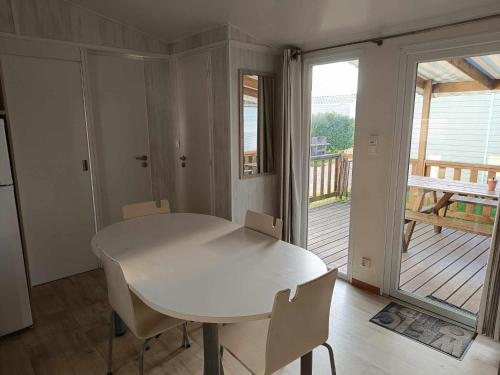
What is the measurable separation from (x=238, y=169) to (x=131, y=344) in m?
1.73

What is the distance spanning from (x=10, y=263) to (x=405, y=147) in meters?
3.02

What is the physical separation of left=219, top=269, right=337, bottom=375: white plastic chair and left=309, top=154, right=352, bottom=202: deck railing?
215 cm

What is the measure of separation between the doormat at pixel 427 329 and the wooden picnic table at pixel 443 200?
536mm

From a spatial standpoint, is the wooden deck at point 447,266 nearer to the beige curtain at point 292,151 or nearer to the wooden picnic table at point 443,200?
the wooden picnic table at point 443,200

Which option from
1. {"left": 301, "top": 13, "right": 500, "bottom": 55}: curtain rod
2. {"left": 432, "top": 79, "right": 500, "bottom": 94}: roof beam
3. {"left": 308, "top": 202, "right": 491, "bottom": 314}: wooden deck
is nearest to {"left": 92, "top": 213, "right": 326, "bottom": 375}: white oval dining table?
{"left": 308, "top": 202, "right": 491, "bottom": 314}: wooden deck

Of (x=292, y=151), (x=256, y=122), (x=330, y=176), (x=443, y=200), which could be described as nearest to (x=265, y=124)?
(x=256, y=122)

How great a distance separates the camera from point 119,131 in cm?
348

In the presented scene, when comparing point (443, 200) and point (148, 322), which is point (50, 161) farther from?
point (443, 200)

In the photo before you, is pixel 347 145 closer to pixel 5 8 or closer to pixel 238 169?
pixel 238 169

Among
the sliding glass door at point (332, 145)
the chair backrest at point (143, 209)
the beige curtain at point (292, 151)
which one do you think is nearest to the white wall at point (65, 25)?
the beige curtain at point (292, 151)

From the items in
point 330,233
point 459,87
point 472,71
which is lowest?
point 330,233

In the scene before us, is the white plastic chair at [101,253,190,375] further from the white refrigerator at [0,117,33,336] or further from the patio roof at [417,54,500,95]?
the patio roof at [417,54,500,95]

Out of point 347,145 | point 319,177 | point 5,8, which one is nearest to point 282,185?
point 347,145

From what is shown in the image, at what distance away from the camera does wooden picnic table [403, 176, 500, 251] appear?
242cm
